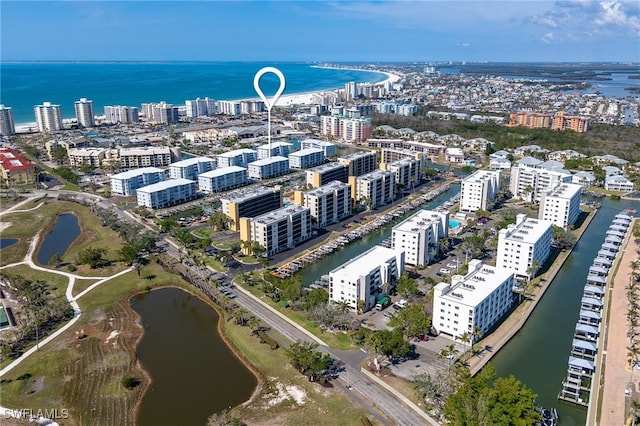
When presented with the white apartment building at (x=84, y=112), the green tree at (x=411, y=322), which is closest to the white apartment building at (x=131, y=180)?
the green tree at (x=411, y=322)

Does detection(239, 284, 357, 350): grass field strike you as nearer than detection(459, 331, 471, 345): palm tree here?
No

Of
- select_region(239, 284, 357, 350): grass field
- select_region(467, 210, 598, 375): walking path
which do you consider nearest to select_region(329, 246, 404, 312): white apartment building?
select_region(239, 284, 357, 350): grass field

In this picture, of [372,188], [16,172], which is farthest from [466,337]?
[16,172]

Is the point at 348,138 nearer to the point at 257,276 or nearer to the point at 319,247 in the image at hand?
the point at 319,247

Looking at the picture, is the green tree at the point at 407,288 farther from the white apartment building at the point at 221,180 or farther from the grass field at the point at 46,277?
the white apartment building at the point at 221,180

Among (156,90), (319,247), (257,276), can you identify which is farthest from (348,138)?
(156,90)

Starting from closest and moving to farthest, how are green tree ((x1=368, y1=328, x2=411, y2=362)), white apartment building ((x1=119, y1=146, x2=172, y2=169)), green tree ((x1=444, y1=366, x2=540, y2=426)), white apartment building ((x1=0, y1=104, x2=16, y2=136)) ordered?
green tree ((x1=444, y1=366, x2=540, y2=426)) < green tree ((x1=368, y1=328, x2=411, y2=362)) < white apartment building ((x1=119, y1=146, x2=172, y2=169)) < white apartment building ((x1=0, y1=104, x2=16, y2=136))

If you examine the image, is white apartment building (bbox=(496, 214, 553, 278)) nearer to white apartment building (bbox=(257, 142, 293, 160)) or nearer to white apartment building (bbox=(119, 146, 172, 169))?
white apartment building (bbox=(257, 142, 293, 160))
